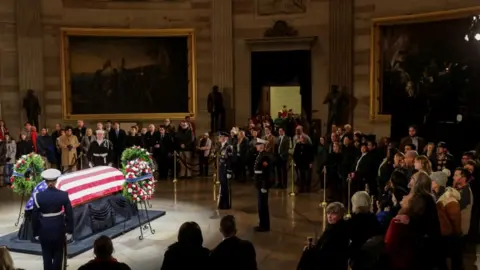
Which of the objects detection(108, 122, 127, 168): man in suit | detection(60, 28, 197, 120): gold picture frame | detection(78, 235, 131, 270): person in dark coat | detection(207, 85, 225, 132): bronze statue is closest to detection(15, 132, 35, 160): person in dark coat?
detection(108, 122, 127, 168): man in suit

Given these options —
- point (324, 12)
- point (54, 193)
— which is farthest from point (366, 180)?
point (324, 12)

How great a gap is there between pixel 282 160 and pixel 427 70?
5597mm

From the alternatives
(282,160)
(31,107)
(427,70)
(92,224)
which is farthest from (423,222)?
(31,107)

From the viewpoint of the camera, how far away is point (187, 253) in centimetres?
509

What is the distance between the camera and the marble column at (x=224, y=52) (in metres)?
21.1

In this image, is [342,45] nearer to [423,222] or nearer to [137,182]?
[137,182]

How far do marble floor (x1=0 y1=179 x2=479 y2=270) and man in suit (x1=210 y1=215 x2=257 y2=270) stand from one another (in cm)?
367

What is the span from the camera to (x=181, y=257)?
199 inches

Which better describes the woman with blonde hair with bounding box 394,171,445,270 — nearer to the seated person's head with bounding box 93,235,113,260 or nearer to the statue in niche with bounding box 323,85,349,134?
the seated person's head with bounding box 93,235,113,260

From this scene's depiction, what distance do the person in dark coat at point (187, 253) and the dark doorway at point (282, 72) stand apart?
51.9 ft

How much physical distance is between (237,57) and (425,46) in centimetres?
670

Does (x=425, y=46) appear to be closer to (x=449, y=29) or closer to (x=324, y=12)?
(x=449, y=29)

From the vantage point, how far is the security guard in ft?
25.9

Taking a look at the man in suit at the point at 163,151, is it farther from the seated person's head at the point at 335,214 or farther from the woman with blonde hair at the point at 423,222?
the seated person's head at the point at 335,214
